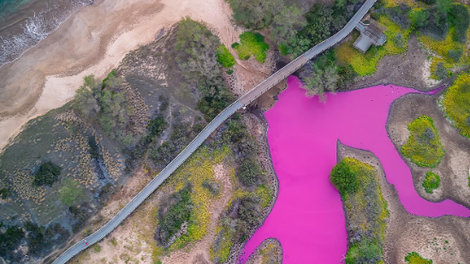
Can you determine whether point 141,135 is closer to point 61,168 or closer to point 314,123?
point 61,168

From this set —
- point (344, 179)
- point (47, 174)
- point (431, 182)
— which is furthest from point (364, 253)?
point (47, 174)

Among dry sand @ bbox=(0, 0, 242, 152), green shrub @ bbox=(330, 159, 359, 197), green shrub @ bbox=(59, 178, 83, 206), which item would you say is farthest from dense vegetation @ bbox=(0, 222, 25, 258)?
green shrub @ bbox=(330, 159, 359, 197)

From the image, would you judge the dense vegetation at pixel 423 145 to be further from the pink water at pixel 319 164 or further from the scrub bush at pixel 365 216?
the scrub bush at pixel 365 216

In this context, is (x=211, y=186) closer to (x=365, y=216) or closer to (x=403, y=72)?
(x=365, y=216)

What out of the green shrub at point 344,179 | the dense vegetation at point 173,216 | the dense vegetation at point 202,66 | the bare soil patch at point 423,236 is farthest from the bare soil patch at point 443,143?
the dense vegetation at point 173,216

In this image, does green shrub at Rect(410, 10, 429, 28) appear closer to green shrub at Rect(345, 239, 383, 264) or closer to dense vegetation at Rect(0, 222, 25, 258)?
green shrub at Rect(345, 239, 383, 264)

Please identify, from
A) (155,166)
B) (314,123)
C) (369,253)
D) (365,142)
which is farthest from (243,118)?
(369,253)
